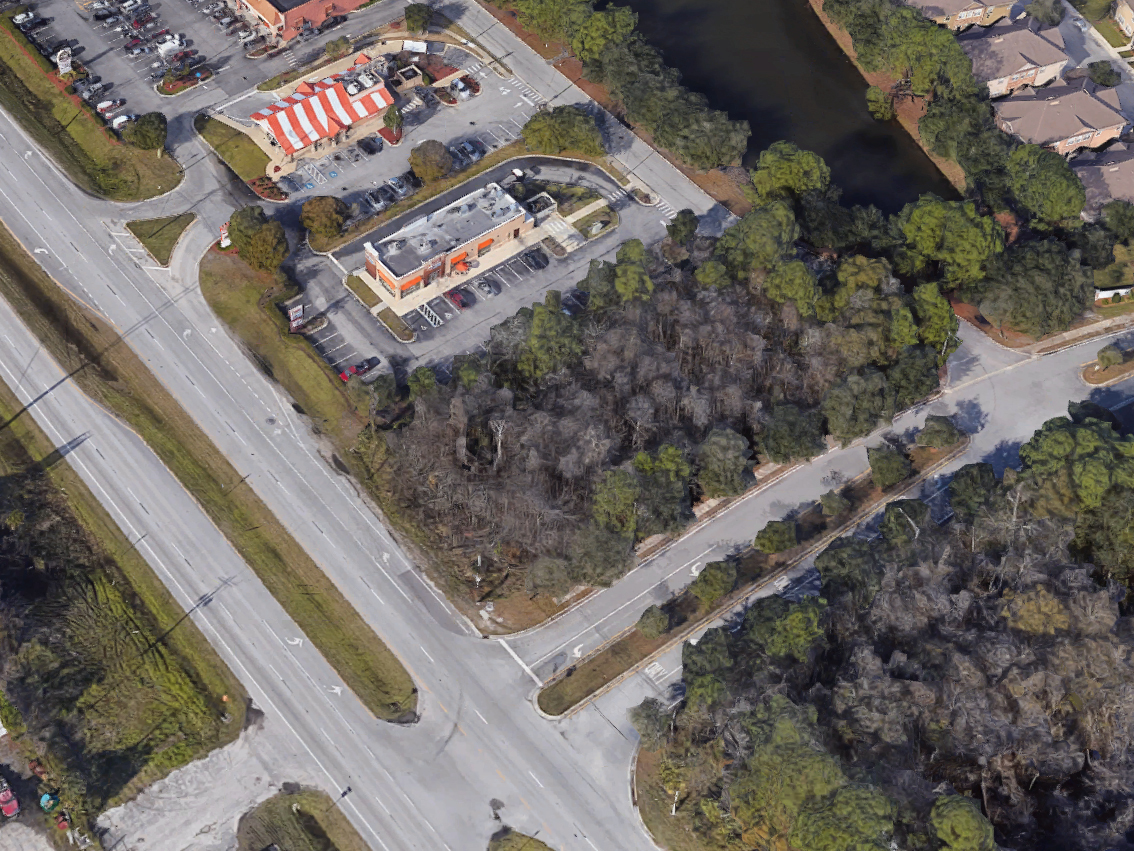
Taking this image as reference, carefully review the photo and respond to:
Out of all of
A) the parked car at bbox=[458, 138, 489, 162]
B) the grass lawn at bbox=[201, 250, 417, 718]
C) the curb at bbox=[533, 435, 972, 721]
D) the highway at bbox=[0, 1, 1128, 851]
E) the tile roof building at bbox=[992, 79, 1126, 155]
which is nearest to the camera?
the highway at bbox=[0, 1, 1128, 851]

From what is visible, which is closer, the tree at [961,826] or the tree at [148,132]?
the tree at [961,826]

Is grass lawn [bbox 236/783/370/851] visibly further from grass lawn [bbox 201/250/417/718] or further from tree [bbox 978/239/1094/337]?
tree [bbox 978/239/1094/337]

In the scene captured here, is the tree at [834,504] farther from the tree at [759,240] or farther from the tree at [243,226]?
the tree at [243,226]

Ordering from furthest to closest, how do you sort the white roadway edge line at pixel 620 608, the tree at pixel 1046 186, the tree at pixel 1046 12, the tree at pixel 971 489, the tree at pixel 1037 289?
the tree at pixel 1046 12 < the tree at pixel 1046 186 < the tree at pixel 1037 289 < the tree at pixel 971 489 < the white roadway edge line at pixel 620 608

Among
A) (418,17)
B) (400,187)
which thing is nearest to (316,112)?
(400,187)

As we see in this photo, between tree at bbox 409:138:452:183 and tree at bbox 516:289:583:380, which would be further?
tree at bbox 409:138:452:183

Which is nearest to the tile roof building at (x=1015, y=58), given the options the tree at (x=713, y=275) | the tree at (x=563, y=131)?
the tree at (x=563, y=131)

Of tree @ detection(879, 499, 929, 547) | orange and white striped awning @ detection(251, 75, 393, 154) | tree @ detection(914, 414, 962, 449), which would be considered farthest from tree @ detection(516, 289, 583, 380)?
orange and white striped awning @ detection(251, 75, 393, 154)
